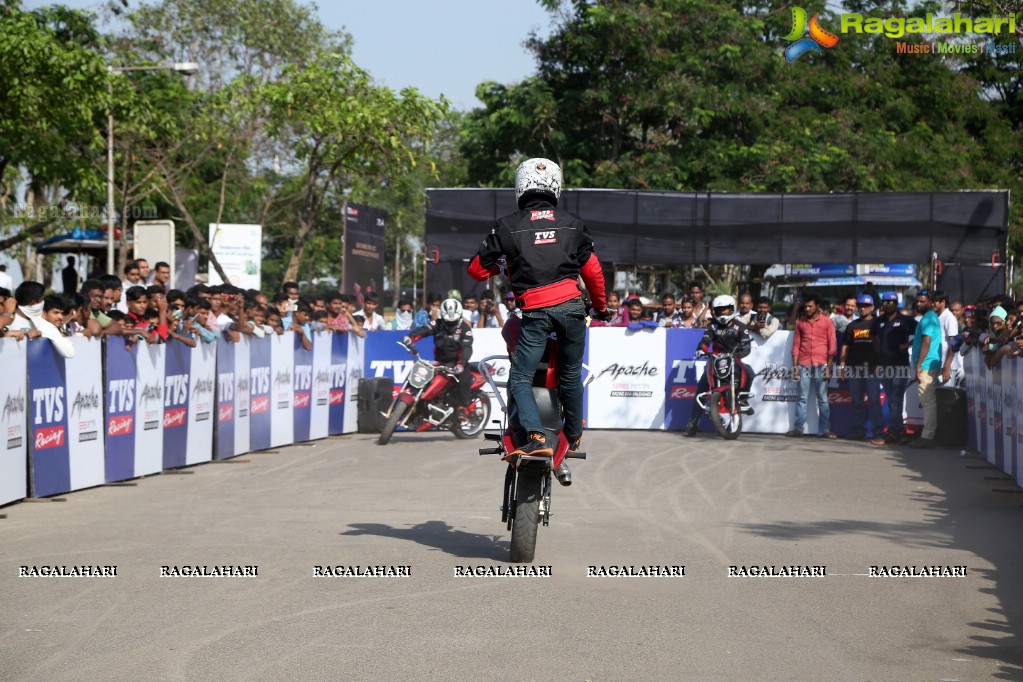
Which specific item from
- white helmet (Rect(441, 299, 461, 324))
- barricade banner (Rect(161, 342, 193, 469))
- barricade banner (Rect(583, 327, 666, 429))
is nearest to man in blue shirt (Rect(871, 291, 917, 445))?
barricade banner (Rect(583, 327, 666, 429))

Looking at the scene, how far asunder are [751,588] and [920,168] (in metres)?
36.0

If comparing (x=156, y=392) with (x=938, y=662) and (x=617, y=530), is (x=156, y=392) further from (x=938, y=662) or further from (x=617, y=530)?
(x=938, y=662)

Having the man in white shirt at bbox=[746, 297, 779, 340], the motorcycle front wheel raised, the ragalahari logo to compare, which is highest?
the ragalahari logo

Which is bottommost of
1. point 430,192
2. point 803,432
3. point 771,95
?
point 803,432

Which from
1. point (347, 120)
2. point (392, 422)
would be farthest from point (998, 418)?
point (347, 120)

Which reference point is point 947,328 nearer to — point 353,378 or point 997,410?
point 997,410

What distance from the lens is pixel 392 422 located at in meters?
16.7

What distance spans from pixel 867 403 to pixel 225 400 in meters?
9.00

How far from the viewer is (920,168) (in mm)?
40938

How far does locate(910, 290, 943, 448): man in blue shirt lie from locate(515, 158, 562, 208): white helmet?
10.4m

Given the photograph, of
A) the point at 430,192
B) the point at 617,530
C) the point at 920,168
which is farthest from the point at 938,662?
the point at 920,168

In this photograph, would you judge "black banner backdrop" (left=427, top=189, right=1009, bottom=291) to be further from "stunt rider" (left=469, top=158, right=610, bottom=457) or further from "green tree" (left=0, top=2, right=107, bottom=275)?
"stunt rider" (left=469, top=158, right=610, bottom=457)

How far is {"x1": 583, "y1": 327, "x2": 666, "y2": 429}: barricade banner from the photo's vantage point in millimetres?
19688

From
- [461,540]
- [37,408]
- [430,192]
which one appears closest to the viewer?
[461,540]
